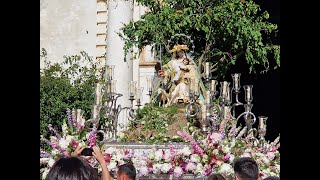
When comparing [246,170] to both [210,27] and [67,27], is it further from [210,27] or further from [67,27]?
[67,27]

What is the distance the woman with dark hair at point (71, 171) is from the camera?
2914 millimetres

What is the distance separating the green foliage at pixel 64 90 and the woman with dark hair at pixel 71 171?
14288 millimetres

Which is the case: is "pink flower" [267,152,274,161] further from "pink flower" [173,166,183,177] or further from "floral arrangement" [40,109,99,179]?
"floral arrangement" [40,109,99,179]

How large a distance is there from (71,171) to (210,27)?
14.1 meters

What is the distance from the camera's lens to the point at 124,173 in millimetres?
5230

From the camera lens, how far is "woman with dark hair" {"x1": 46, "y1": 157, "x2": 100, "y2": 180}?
115 inches

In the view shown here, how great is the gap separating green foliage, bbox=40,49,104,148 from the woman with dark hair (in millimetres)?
14288

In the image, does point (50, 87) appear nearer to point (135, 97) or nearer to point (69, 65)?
point (69, 65)

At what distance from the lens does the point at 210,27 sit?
1670 cm

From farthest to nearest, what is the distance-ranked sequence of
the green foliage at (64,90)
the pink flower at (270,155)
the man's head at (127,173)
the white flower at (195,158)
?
the green foliage at (64,90) → the pink flower at (270,155) → the white flower at (195,158) → the man's head at (127,173)

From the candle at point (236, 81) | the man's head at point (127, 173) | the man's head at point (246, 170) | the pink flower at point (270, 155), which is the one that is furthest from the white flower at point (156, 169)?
the man's head at point (246, 170)

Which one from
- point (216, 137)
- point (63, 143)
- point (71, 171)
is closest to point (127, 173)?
point (71, 171)

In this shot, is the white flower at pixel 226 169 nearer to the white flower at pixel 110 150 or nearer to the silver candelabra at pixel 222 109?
the silver candelabra at pixel 222 109
